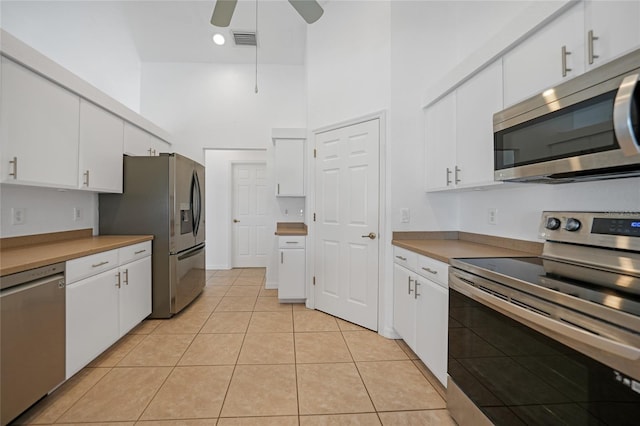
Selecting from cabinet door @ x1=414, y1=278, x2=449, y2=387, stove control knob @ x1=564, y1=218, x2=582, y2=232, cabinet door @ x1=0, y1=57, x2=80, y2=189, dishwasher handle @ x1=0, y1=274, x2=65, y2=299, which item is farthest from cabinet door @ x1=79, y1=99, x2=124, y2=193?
stove control knob @ x1=564, y1=218, x2=582, y2=232

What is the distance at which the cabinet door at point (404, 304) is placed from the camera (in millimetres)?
2234

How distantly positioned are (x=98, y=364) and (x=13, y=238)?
1.15m

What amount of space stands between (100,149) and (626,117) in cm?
361

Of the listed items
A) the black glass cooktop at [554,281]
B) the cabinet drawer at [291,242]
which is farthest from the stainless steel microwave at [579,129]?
the cabinet drawer at [291,242]

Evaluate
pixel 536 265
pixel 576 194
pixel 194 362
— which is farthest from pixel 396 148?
pixel 194 362

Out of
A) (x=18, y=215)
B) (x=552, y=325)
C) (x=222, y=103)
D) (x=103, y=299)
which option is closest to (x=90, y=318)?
(x=103, y=299)

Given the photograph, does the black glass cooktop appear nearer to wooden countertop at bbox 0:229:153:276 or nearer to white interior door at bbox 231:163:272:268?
wooden countertop at bbox 0:229:153:276

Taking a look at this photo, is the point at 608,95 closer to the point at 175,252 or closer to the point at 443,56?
the point at 443,56

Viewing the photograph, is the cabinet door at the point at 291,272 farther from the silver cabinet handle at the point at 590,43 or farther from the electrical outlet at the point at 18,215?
the silver cabinet handle at the point at 590,43

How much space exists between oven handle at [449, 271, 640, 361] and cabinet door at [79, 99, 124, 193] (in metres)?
3.08

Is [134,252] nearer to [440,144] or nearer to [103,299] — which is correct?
[103,299]

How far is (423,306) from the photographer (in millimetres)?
2055

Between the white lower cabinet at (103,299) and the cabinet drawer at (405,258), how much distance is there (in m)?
2.40

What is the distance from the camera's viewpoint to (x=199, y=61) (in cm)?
468
